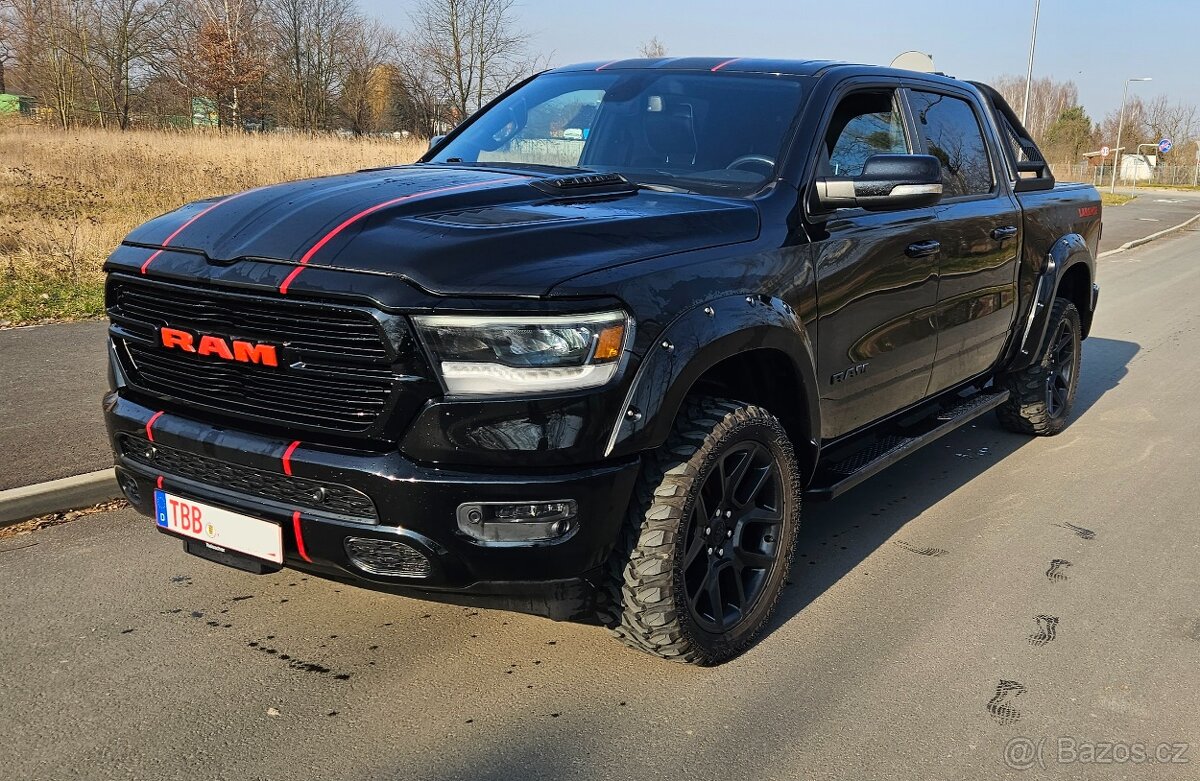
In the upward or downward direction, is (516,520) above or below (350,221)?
below

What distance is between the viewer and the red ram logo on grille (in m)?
2.63

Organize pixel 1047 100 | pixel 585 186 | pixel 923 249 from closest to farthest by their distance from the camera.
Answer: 1. pixel 585 186
2. pixel 923 249
3. pixel 1047 100

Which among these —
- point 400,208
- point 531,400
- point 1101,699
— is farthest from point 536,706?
point 1101,699

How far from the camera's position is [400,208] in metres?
2.83

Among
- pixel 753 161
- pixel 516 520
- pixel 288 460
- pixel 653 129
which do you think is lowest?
pixel 516 520

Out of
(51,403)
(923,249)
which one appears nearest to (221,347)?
(923,249)

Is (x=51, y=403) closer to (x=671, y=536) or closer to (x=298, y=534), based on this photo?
(x=298, y=534)

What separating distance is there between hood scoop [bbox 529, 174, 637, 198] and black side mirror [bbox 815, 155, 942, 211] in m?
0.69

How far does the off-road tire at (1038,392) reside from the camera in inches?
227

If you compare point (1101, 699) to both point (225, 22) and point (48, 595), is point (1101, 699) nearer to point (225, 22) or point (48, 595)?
point (48, 595)

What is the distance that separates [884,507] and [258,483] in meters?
3.08

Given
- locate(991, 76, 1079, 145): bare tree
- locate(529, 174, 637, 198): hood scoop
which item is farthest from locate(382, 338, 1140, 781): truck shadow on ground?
locate(991, 76, 1079, 145): bare tree

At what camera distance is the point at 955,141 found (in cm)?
479

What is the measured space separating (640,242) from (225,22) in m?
39.9
